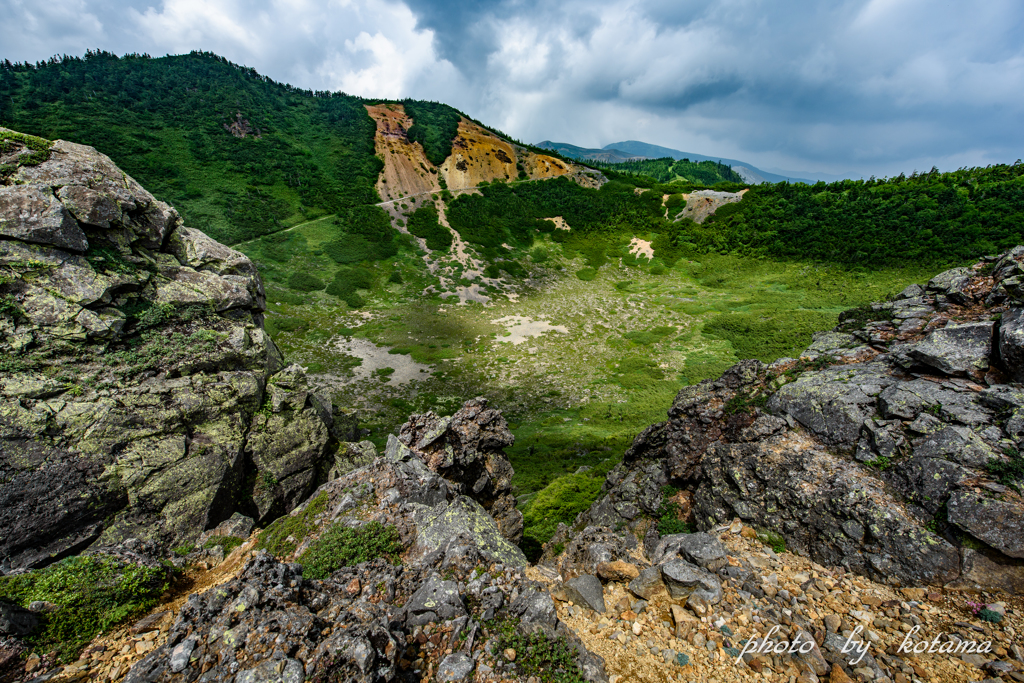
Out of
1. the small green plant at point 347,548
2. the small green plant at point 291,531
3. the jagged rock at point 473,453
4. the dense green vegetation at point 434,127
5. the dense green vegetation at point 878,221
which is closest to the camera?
the small green plant at point 347,548

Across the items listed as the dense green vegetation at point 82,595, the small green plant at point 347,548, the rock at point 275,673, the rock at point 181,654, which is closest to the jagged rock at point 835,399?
the small green plant at point 347,548

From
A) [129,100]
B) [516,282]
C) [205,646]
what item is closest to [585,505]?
[205,646]

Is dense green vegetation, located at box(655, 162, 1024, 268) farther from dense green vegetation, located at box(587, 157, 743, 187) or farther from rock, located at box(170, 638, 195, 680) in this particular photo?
dense green vegetation, located at box(587, 157, 743, 187)

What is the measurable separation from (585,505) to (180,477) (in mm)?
17520

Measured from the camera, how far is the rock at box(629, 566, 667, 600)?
995 centimetres

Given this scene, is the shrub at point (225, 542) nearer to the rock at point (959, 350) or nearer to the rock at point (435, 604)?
the rock at point (435, 604)

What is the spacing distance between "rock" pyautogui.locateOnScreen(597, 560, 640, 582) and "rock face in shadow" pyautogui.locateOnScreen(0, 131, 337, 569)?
43.9 feet

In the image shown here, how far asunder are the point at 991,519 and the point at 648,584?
876 cm

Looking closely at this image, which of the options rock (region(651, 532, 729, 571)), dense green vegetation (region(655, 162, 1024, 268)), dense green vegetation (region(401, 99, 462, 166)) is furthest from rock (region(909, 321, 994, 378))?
dense green vegetation (region(401, 99, 462, 166))

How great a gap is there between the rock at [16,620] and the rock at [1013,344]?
26942mm

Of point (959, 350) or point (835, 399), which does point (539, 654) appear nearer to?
point (835, 399)

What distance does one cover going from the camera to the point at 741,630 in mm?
8586

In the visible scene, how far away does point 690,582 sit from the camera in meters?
9.79

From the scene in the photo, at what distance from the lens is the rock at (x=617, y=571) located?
10.8 metres
